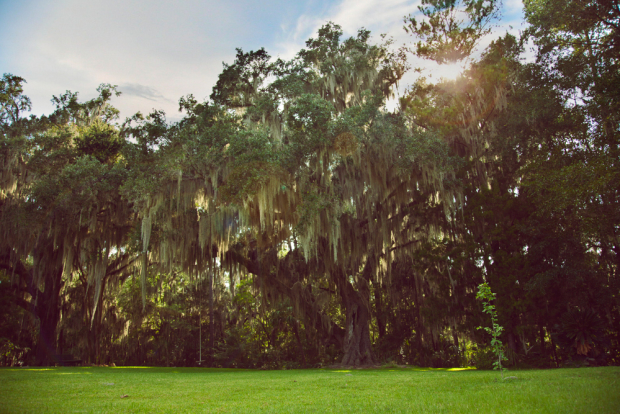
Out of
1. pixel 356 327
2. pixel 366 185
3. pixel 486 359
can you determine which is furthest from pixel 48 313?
pixel 486 359

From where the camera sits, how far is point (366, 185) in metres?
13.0

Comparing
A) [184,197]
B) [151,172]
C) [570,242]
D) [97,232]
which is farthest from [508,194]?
[97,232]

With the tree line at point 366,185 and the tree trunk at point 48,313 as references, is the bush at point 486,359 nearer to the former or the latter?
the tree line at point 366,185

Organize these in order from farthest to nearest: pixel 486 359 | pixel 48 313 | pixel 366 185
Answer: pixel 48 313
pixel 366 185
pixel 486 359

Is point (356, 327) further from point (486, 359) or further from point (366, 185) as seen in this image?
point (366, 185)

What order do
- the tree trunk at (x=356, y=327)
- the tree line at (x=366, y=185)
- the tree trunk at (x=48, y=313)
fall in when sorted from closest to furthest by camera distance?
the tree line at (x=366, y=185) < the tree trunk at (x=356, y=327) < the tree trunk at (x=48, y=313)

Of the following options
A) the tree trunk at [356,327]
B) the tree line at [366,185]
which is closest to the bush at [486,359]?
the tree line at [366,185]

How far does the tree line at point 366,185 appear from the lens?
11.0m

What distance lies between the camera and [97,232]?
13.4 metres

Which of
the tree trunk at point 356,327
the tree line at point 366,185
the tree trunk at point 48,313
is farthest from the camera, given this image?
the tree trunk at point 48,313

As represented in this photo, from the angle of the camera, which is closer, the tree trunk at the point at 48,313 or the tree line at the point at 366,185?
the tree line at the point at 366,185

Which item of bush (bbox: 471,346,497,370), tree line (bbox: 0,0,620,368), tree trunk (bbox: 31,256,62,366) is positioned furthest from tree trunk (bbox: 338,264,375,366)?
tree trunk (bbox: 31,256,62,366)

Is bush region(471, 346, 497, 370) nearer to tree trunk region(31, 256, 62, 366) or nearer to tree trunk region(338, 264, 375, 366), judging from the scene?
tree trunk region(338, 264, 375, 366)

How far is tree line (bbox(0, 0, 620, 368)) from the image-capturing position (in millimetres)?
10953
